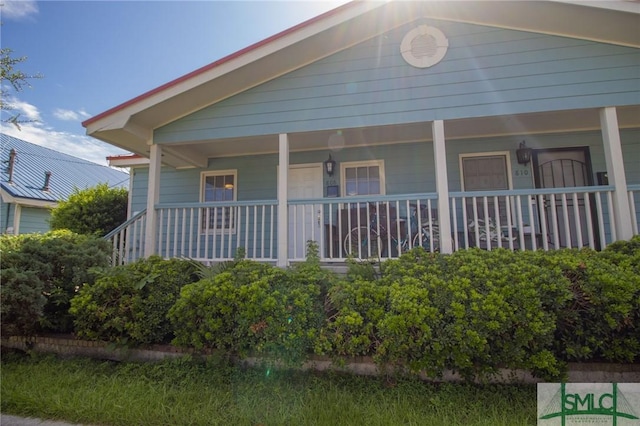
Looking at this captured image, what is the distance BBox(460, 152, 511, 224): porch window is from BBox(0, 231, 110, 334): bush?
6022 mm

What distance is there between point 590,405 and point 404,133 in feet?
14.8

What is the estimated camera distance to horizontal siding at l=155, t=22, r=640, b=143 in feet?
13.8

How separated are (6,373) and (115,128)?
3.48m

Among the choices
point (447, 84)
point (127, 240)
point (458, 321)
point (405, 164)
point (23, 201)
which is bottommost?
point (458, 321)

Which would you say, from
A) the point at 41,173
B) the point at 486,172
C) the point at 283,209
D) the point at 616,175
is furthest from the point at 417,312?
the point at 41,173

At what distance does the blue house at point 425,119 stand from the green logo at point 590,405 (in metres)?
1.92

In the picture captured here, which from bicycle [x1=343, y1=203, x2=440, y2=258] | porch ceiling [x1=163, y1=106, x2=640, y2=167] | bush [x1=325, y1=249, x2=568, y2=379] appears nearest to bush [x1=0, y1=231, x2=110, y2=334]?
porch ceiling [x1=163, y1=106, x2=640, y2=167]

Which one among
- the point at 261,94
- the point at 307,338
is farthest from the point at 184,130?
the point at 307,338

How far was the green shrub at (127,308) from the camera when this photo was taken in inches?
130

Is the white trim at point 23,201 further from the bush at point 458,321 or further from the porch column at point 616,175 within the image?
the porch column at point 616,175

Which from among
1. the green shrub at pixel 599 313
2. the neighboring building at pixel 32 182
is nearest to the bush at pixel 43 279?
the green shrub at pixel 599 313

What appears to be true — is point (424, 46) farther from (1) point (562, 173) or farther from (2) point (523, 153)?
(1) point (562, 173)

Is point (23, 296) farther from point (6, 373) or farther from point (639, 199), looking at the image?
point (639, 199)

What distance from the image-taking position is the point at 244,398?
8.55 feet
